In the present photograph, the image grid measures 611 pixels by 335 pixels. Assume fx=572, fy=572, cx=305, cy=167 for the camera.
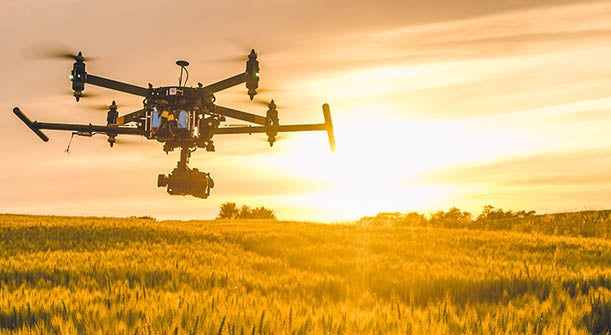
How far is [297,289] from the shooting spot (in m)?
9.35

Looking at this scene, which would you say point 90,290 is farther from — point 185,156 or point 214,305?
point 185,156

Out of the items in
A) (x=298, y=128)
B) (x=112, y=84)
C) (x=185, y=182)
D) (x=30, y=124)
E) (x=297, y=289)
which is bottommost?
(x=297, y=289)

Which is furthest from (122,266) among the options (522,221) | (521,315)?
(522,221)

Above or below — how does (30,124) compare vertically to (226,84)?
below

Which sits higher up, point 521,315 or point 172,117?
point 172,117

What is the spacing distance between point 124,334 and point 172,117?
13.9m

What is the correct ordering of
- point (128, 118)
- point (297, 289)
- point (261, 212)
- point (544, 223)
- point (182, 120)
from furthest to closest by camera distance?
point (261, 212)
point (544, 223)
point (128, 118)
point (182, 120)
point (297, 289)

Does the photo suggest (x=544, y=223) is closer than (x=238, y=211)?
Yes

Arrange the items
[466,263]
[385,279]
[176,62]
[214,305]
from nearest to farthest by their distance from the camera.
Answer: [214,305] < [385,279] < [466,263] < [176,62]

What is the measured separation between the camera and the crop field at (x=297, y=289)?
576cm

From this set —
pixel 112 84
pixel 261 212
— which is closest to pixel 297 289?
pixel 112 84

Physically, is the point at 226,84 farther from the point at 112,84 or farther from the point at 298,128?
the point at 112,84

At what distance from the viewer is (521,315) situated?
6906 millimetres

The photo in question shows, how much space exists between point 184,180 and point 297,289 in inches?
437
